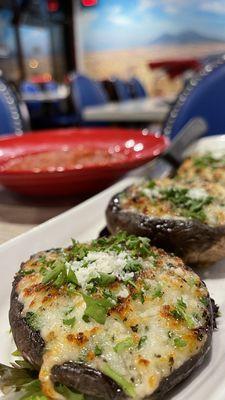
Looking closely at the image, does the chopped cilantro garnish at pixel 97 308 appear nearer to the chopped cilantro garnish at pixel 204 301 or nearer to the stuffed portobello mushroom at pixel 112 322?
the stuffed portobello mushroom at pixel 112 322

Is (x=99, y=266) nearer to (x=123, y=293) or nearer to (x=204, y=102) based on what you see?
(x=123, y=293)

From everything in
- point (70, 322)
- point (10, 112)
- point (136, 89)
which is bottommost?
point (136, 89)

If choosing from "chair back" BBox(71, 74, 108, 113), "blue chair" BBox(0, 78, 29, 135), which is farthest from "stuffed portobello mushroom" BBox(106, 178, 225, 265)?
"chair back" BBox(71, 74, 108, 113)

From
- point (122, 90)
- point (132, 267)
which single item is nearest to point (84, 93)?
point (122, 90)

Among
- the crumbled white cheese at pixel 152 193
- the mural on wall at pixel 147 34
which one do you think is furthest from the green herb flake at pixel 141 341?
the mural on wall at pixel 147 34

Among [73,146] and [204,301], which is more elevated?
[204,301]

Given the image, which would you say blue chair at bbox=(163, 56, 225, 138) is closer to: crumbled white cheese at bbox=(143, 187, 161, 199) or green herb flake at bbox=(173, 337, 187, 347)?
crumbled white cheese at bbox=(143, 187, 161, 199)

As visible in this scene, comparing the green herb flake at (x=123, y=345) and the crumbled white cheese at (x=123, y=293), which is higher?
the green herb flake at (x=123, y=345)
